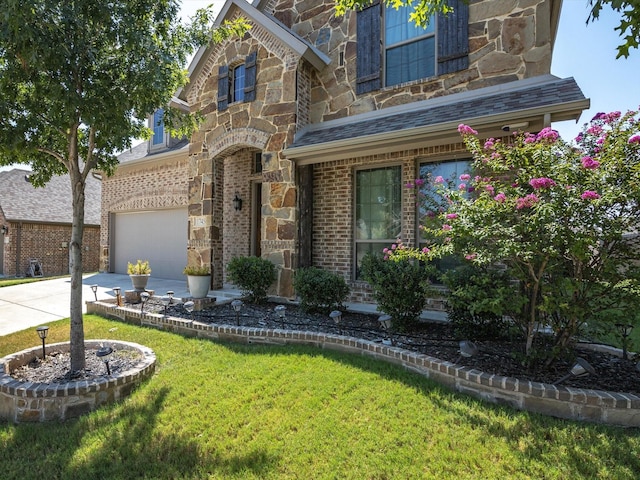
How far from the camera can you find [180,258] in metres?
11.5

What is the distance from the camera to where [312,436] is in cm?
277

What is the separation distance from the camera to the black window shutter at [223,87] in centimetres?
837

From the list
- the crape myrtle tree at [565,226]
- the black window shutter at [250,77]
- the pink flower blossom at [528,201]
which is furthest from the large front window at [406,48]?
the pink flower blossom at [528,201]

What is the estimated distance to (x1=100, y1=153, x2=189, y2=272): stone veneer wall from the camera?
37.6ft

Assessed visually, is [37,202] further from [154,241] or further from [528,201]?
[528,201]

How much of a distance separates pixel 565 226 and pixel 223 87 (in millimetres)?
7800

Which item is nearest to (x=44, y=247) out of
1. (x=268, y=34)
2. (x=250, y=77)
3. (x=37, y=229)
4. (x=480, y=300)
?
(x=37, y=229)

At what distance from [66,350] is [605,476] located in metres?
5.64

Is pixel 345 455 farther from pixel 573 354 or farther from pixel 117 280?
pixel 117 280

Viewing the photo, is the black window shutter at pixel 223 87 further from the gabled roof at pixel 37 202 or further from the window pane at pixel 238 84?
the gabled roof at pixel 37 202

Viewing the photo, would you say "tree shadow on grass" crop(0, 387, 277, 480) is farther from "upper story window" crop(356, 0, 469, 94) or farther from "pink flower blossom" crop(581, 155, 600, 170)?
"upper story window" crop(356, 0, 469, 94)

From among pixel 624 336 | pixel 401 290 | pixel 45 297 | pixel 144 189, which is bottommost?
pixel 45 297

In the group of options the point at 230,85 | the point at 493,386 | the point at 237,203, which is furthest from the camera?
the point at 237,203

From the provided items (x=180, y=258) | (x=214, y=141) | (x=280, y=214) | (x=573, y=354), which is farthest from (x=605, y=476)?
(x=180, y=258)
